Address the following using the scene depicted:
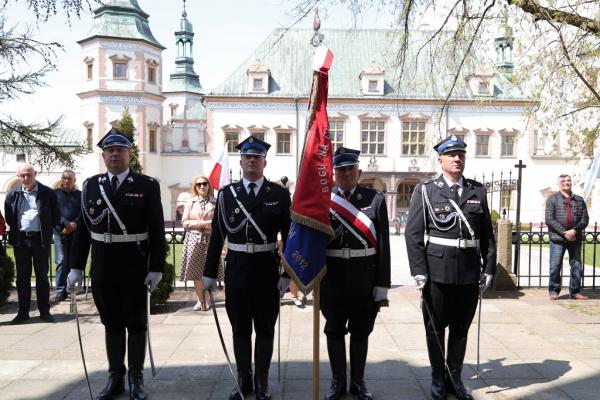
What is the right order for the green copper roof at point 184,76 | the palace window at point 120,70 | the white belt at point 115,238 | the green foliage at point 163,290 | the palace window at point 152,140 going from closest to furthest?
the white belt at point 115,238
the green foliage at point 163,290
the palace window at point 120,70
the palace window at point 152,140
the green copper roof at point 184,76

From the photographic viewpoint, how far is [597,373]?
16.6 ft

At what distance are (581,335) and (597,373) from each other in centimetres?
150

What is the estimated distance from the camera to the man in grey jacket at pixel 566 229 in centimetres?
841

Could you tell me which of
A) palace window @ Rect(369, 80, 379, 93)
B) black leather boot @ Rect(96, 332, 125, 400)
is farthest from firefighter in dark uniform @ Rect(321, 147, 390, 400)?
palace window @ Rect(369, 80, 379, 93)

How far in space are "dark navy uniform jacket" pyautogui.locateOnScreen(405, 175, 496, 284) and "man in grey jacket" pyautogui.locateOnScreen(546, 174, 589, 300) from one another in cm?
453

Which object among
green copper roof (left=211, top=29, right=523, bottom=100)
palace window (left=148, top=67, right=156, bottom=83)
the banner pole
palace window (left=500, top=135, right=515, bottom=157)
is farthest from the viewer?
palace window (left=148, top=67, right=156, bottom=83)

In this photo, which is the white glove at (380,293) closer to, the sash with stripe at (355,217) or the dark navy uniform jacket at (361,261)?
the dark navy uniform jacket at (361,261)

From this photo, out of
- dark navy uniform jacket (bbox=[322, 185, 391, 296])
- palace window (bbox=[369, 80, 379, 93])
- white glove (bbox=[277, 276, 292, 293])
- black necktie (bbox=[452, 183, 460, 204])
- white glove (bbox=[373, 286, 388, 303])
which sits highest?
palace window (bbox=[369, 80, 379, 93])

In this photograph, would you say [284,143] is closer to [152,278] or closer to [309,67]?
[309,67]

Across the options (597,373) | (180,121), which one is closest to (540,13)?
(597,373)

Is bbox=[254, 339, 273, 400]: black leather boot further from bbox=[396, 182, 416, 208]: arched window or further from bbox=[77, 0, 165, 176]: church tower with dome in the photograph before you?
bbox=[396, 182, 416, 208]: arched window

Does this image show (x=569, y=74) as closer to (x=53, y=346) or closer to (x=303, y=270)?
(x=303, y=270)

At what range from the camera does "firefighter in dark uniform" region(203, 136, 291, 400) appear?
437 cm

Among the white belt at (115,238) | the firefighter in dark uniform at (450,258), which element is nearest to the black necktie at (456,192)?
the firefighter in dark uniform at (450,258)
